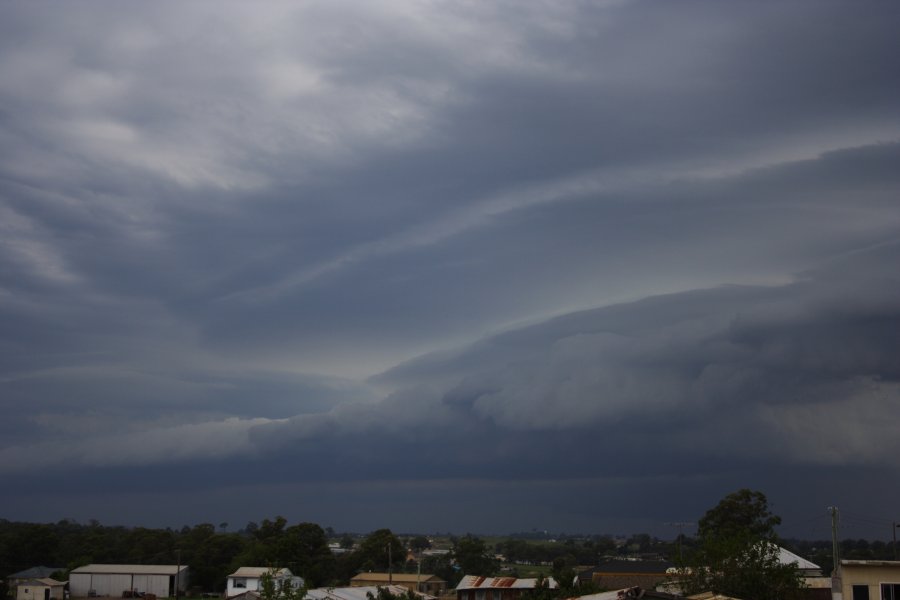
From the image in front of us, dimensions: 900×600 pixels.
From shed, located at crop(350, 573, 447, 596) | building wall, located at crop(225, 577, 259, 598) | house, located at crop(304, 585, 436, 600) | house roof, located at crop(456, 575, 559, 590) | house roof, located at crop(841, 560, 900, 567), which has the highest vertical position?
house roof, located at crop(841, 560, 900, 567)

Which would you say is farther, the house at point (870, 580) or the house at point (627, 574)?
the house at point (627, 574)

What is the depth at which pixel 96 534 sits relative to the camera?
493ft

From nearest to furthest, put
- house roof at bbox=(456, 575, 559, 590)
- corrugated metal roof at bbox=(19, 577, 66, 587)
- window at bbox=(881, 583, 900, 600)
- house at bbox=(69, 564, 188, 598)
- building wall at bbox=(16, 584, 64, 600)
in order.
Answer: window at bbox=(881, 583, 900, 600) < house roof at bbox=(456, 575, 559, 590) < building wall at bbox=(16, 584, 64, 600) < corrugated metal roof at bbox=(19, 577, 66, 587) < house at bbox=(69, 564, 188, 598)

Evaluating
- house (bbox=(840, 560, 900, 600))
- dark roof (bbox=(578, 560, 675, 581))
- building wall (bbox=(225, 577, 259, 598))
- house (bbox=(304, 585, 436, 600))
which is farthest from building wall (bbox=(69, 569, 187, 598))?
house (bbox=(840, 560, 900, 600))

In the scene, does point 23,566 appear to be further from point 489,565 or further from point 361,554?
point 489,565

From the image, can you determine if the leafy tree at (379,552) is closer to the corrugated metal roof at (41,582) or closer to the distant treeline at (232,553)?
the distant treeline at (232,553)

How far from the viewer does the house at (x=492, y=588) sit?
9375 cm

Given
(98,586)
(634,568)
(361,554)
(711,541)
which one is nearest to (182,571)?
(98,586)

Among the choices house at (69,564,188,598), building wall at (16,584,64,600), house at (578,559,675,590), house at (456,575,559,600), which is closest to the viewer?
house at (578,559,675,590)

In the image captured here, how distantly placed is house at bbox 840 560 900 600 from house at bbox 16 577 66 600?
8922 cm

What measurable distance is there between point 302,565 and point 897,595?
288 feet

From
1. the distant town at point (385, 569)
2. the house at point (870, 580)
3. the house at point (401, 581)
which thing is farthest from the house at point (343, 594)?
Result: the house at point (870, 580)

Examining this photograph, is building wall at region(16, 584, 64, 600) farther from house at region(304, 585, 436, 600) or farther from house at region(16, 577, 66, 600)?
house at region(304, 585, 436, 600)

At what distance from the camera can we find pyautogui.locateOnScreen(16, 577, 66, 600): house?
10750cm
